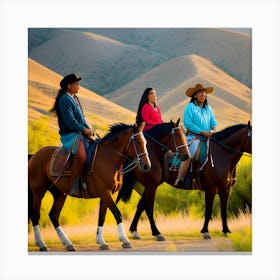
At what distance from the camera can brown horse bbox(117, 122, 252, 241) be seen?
12336 mm

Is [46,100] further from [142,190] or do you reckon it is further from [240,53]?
[240,53]

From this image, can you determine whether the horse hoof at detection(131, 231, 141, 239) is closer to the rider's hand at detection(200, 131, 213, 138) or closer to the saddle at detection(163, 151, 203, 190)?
the saddle at detection(163, 151, 203, 190)

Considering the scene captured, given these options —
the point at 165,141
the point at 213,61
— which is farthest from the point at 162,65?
the point at 165,141

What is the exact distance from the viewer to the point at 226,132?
41.1 feet

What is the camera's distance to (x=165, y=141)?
476 inches

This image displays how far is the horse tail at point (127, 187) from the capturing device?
1234 cm

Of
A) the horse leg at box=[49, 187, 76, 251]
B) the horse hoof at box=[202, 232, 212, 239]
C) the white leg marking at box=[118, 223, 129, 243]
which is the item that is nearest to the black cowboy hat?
the horse leg at box=[49, 187, 76, 251]

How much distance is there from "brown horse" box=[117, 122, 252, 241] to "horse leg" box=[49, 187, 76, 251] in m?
1.05

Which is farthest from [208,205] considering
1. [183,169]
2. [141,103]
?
[141,103]

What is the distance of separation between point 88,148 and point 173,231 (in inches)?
89.9

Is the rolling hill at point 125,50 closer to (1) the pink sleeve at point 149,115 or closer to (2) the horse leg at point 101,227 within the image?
(1) the pink sleeve at point 149,115

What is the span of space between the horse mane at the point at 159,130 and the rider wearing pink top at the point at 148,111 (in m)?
0.26

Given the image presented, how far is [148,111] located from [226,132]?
1.43 m

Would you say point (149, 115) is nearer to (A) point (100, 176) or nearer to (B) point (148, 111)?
(B) point (148, 111)
